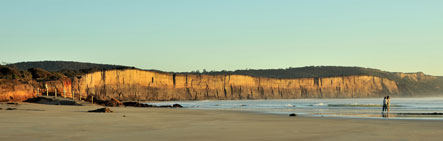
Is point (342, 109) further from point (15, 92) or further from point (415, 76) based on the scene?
point (415, 76)

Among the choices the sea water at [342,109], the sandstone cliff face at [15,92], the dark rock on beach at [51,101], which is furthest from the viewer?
the dark rock on beach at [51,101]

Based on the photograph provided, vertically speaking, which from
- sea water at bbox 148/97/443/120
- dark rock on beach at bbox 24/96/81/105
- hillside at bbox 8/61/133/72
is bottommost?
sea water at bbox 148/97/443/120

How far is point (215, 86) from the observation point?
4021 inches

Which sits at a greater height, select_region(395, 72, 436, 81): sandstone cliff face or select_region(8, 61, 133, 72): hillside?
select_region(8, 61, 133, 72): hillside

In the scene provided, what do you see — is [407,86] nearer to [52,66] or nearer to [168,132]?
[52,66]

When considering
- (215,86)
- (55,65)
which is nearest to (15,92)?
(215,86)

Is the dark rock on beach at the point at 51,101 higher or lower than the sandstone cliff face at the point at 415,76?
lower

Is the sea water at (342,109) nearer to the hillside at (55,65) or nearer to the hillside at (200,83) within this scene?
the hillside at (200,83)

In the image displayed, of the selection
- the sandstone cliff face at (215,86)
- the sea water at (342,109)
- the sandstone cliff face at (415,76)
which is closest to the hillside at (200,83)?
the sandstone cliff face at (215,86)

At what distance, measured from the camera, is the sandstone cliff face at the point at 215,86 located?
74706 mm

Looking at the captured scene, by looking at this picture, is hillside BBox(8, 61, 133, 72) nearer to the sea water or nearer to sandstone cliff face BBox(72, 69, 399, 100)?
sandstone cliff face BBox(72, 69, 399, 100)

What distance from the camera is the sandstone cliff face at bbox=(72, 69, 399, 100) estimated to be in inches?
2941

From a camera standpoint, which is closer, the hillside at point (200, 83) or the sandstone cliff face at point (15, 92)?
the sandstone cliff face at point (15, 92)

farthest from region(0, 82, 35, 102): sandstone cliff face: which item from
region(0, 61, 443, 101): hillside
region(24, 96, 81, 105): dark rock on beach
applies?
region(24, 96, 81, 105): dark rock on beach
